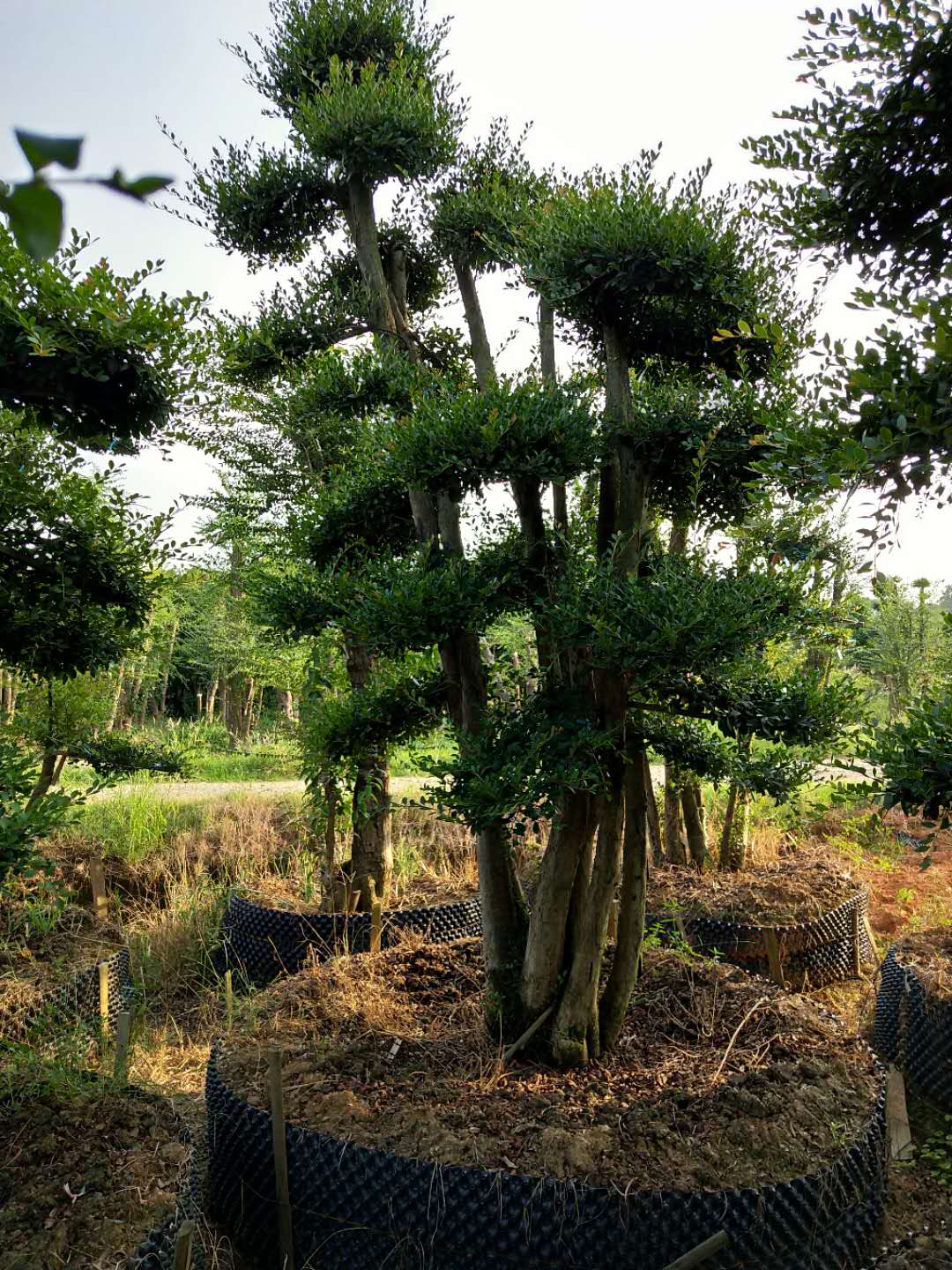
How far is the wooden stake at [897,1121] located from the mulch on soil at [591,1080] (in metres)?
0.25

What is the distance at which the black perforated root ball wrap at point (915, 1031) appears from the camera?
4371 mm

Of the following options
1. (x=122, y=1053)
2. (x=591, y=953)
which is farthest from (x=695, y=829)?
(x=122, y=1053)

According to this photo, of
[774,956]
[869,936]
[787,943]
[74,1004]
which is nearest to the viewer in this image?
[74,1004]

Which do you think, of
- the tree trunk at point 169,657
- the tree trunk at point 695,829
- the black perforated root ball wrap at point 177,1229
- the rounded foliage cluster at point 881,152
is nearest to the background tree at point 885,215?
the rounded foliage cluster at point 881,152

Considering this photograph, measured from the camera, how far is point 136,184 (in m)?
0.38

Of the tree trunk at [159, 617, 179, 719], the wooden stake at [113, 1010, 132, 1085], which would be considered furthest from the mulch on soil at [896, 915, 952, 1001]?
the tree trunk at [159, 617, 179, 719]

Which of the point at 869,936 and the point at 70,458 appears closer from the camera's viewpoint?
the point at 70,458

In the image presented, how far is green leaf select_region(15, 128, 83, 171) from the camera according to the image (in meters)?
0.34

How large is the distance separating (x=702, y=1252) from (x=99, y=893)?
15.8 feet

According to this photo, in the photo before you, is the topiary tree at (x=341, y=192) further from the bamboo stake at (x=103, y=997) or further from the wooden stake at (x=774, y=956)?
the wooden stake at (x=774, y=956)

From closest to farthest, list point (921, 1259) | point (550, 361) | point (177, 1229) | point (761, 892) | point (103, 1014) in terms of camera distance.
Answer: point (177, 1229) < point (921, 1259) < point (550, 361) < point (103, 1014) < point (761, 892)

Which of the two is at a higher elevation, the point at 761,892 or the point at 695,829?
the point at 695,829

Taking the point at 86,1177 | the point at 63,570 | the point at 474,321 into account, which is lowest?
the point at 86,1177

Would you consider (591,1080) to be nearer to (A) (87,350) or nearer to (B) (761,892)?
(B) (761,892)
